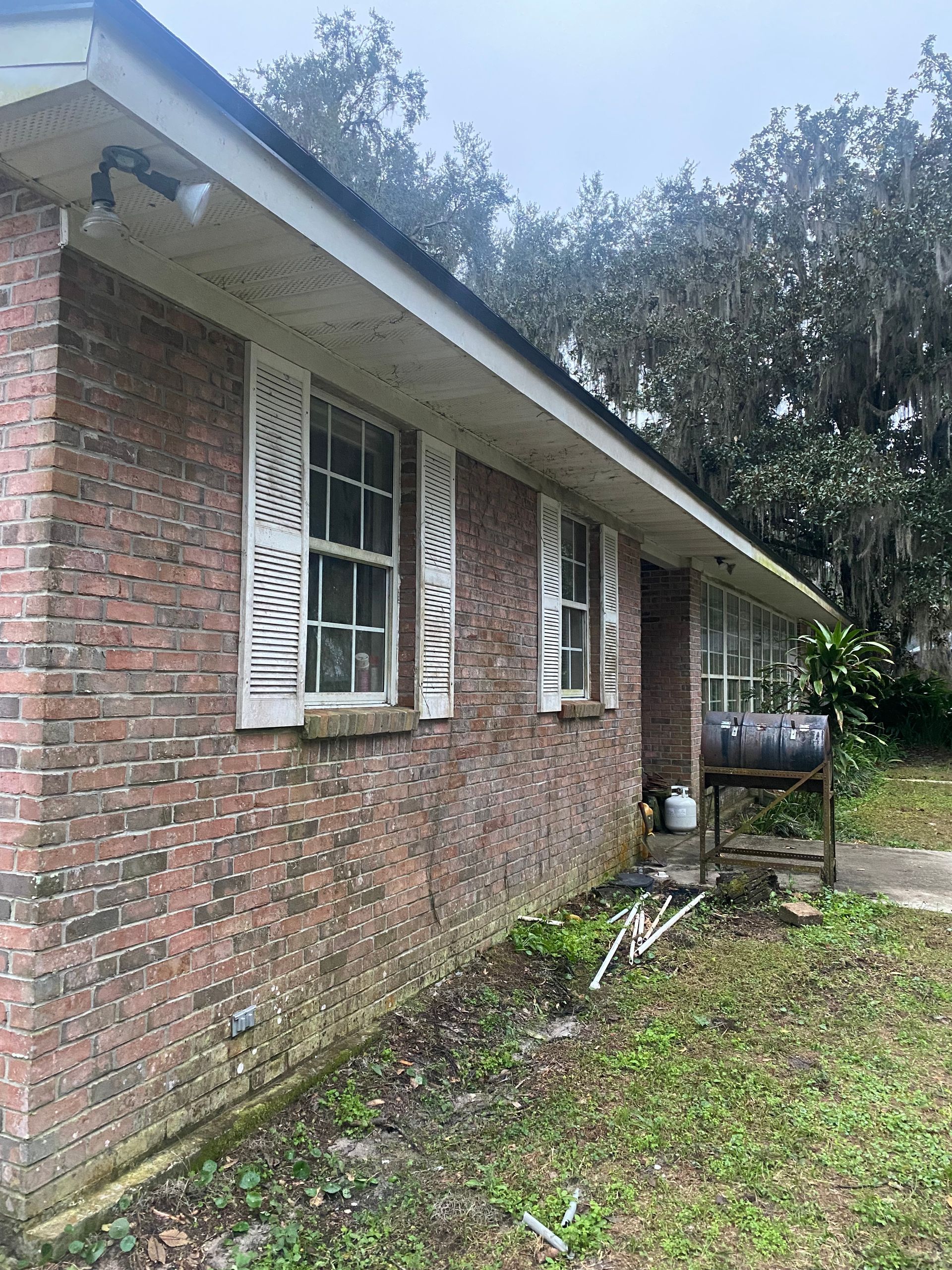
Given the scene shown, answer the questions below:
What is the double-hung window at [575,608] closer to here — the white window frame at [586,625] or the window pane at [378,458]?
the white window frame at [586,625]

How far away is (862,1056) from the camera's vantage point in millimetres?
3805

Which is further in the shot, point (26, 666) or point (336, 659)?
point (336, 659)

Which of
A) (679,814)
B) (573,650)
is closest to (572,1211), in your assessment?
(573,650)

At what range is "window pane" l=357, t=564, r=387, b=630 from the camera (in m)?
4.03

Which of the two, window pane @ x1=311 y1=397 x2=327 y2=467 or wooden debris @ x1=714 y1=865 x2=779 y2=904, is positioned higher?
window pane @ x1=311 y1=397 x2=327 y2=467

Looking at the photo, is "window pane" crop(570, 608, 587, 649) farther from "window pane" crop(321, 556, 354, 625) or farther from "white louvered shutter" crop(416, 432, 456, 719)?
"window pane" crop(321, 556, 354, 625)

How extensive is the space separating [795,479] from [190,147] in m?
16.1

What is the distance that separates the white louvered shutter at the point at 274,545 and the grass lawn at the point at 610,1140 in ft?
4.96

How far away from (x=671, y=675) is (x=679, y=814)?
4.81 ft

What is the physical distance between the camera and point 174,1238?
2395mm

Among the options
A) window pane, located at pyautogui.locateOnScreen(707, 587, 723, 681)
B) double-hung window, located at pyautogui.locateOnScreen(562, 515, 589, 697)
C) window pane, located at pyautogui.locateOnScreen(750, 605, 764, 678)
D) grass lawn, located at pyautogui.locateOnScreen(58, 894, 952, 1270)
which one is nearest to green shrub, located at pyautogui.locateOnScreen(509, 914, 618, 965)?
grass lawn, located at pyautogui.locateOnScreen(58, 894, 952, 1270)

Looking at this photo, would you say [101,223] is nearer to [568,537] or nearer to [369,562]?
[369,562]

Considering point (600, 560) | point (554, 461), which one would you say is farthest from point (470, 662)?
point (600, 560)

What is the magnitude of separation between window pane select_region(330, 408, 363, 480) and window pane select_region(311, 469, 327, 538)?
0.36 feet
